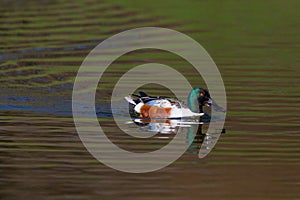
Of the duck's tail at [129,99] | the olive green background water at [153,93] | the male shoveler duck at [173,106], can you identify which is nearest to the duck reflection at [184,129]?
the male shoveler duck at [173,106]

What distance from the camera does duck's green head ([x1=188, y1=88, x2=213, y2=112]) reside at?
14219 mm

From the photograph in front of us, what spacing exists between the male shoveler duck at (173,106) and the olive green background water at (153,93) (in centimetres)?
46

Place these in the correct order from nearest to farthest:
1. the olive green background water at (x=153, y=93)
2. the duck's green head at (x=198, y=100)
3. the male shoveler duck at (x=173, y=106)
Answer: the olive green background water at (x=153, y=93)
the male shoveler duck at (x=173, y=106)
the duck's green head at (x=198, y=100)

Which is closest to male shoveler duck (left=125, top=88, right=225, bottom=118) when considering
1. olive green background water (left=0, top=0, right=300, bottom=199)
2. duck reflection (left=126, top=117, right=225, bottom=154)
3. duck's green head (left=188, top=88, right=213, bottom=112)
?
duck's green head (left=188, top=88, right=213, bottom=112)

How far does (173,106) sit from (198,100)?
1.49ft

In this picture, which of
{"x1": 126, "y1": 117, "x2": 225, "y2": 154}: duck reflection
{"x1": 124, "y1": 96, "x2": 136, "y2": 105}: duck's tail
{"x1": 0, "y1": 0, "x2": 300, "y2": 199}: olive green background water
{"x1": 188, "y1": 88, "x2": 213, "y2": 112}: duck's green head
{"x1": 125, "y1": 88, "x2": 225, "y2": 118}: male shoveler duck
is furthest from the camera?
{"x1": 124, "y1": 96, "x2": 136, "y2": 105}: duck's tail

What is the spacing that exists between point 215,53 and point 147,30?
12.5 feet

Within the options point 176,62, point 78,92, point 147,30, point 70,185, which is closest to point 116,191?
point 70,185

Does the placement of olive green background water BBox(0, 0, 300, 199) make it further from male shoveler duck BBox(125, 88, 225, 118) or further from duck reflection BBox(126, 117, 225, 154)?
male shoveler duck BBox(125, 88, 225, 118)

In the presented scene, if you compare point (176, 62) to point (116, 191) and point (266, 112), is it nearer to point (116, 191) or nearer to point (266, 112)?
point (266, 112)

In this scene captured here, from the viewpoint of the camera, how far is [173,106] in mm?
14031

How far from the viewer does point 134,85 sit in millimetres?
16203

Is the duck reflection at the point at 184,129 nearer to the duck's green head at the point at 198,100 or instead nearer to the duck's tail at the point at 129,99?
the duck's green head at the point at 198,100

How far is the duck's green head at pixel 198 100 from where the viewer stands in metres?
14.2
